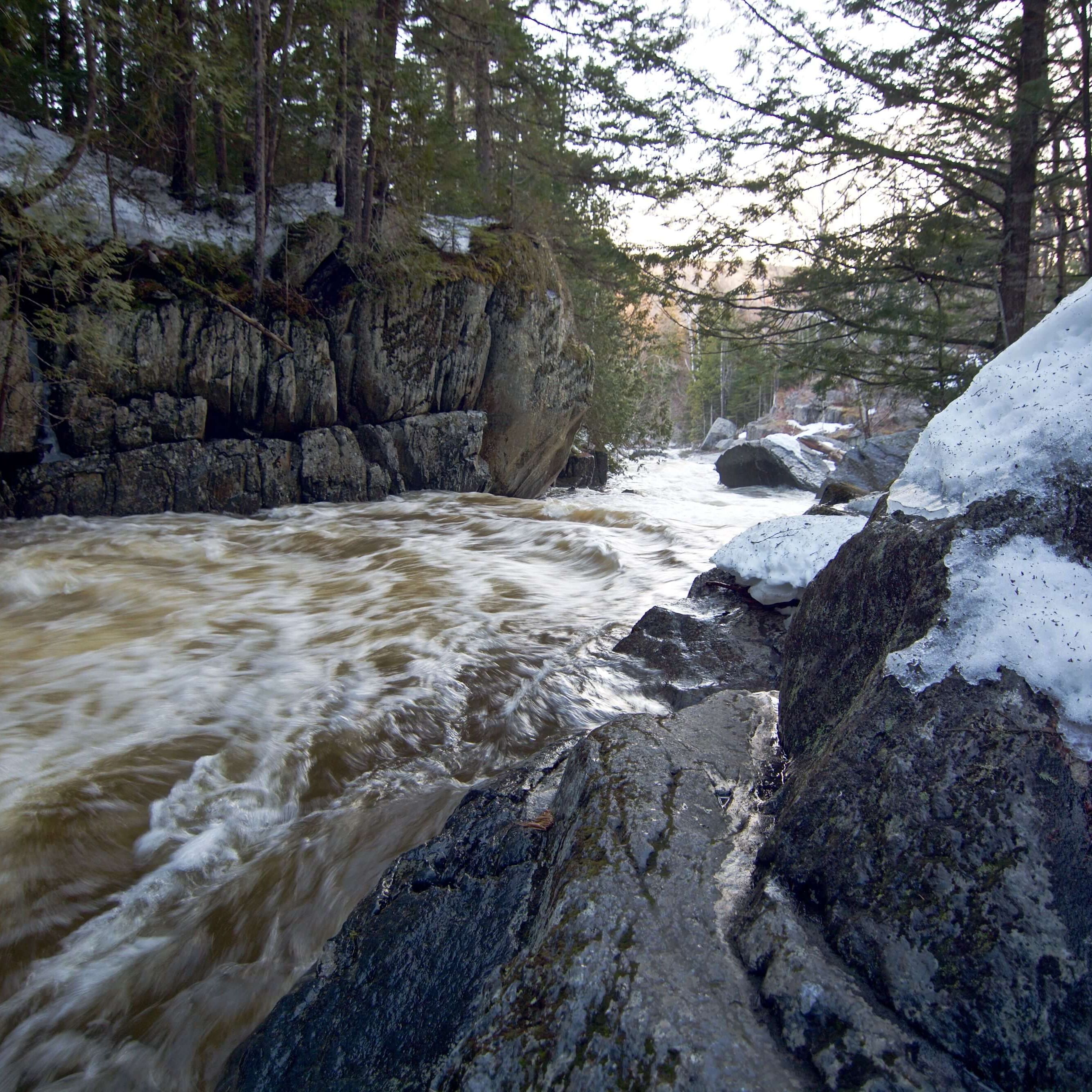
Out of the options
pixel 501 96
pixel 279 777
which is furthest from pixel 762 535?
pixel 501 96

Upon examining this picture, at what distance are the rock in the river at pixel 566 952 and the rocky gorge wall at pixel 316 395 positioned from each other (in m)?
7.60

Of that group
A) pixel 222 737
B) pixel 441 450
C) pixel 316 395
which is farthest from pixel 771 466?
pixel 222 737

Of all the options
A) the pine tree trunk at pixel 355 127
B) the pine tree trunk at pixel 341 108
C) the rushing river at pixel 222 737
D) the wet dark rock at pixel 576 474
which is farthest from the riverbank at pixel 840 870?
the wet dark rock at pixel 576 474

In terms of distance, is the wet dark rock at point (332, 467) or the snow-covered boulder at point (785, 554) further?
the wet dark rock at point (332, 467)

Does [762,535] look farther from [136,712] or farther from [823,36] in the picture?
[823,36]

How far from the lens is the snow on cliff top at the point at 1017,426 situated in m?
2.15

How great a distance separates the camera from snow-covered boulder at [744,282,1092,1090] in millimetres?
1410

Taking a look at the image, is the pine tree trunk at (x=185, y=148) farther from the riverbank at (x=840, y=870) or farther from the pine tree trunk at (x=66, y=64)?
the riverbank at (x=840, y=870)

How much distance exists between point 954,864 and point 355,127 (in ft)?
37.6

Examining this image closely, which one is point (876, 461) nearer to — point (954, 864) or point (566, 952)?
point (954, 864)

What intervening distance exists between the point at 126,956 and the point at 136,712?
173 centimetres

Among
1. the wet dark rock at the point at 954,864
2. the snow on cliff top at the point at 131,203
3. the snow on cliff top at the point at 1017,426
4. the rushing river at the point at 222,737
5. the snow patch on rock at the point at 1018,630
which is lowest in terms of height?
the rushing river at the point at 222,737

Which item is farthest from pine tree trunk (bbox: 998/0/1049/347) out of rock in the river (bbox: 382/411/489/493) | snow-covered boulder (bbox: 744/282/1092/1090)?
rock in the river (bbox: 382/411/489/493)

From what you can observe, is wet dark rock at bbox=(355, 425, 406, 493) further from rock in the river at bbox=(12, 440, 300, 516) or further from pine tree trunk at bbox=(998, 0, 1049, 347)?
pine tree trunk at bbox=(998, 0, 1049, 347)
